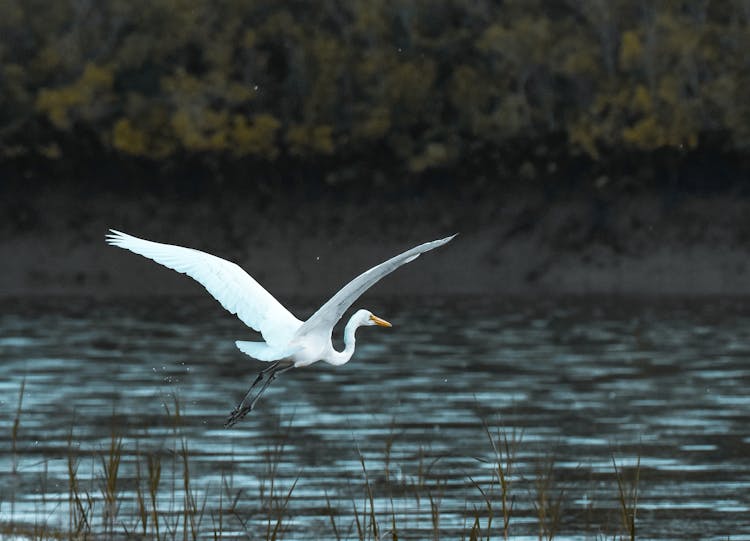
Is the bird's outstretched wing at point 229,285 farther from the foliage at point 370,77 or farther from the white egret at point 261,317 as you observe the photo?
the foliage at point 370,77

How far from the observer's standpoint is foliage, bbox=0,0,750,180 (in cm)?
4112

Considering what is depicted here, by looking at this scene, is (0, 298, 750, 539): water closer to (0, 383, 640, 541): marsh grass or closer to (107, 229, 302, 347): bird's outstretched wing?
(0, 383, 640, 541): marsh grass

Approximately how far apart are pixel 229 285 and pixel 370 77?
3085cm

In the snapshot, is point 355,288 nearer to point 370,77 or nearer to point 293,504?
point 293,504

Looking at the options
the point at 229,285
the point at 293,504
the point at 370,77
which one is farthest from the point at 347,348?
the point at 370,77

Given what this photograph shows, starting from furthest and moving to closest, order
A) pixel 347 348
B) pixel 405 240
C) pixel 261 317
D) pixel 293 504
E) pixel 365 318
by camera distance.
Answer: pixel 405 240, pixel 293 504, pixel 365 318, pixel 347 348, pixel 261 317

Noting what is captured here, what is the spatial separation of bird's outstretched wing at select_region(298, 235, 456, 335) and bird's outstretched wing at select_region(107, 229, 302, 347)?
0.96ft

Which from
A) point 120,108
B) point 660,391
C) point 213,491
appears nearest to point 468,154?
point 120,108

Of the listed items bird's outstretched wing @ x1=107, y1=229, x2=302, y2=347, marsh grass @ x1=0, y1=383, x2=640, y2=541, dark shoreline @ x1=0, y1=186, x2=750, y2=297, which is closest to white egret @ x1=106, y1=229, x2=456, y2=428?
bird's outstretched wing @ x1=107, y1=229, x2=302, y2=347

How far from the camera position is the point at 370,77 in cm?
4231

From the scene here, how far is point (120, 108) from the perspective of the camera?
1674 inches

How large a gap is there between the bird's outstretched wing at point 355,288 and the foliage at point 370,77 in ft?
97.8

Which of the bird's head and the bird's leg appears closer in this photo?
the bird's leg

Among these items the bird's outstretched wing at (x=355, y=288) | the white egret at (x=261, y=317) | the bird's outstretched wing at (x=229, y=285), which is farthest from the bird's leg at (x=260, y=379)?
the bird's outstretched wing at (x=355, y=288)
